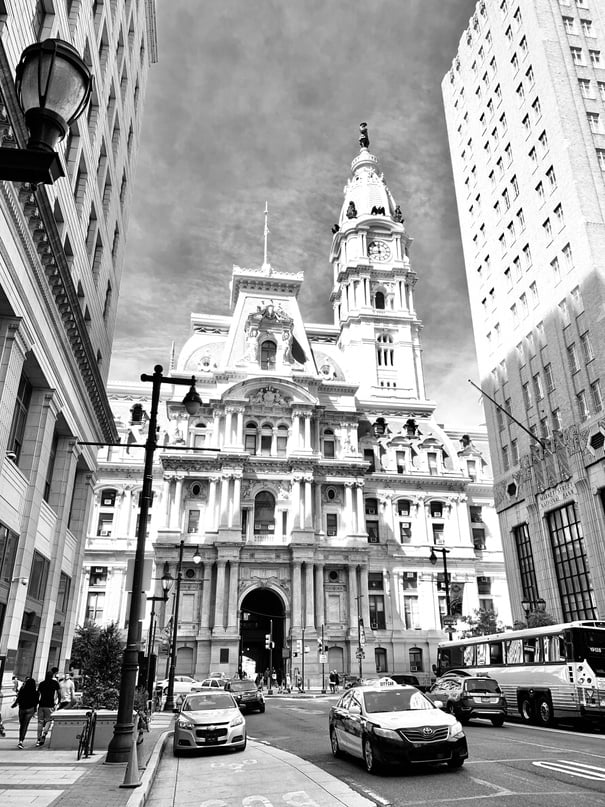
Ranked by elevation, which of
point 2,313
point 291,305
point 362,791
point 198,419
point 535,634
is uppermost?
point 291,305

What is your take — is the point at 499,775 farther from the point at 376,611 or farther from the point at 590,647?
the point at 376,611

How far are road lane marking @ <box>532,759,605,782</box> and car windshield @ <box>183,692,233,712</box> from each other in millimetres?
8859

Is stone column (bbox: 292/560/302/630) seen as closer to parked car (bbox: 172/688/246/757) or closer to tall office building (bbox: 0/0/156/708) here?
tall office building (bbox: 0/0/156/708)

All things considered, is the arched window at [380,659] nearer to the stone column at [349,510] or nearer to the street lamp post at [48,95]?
the stone column at [349,510]

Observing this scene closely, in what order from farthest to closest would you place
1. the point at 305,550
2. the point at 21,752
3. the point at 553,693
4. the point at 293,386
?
the point at 293,386
the point at 305,550
the point at 553,693
the point at 21,752

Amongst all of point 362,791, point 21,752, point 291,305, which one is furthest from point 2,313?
point 291,305

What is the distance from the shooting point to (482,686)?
22.6m

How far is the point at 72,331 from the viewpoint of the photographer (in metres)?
28.2

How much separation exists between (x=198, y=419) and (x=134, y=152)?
30.9m

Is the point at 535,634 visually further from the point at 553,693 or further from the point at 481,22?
the point at 481,22

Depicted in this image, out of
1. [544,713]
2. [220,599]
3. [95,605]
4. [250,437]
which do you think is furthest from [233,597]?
[544,713]

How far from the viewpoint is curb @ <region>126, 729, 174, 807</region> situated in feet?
31.3

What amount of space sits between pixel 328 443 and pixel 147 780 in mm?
58755

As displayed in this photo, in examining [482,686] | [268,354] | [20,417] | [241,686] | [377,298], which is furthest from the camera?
[377,298]
